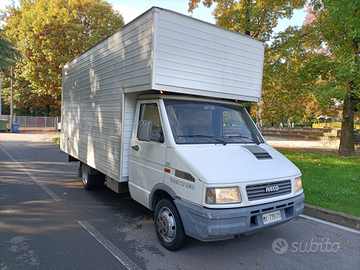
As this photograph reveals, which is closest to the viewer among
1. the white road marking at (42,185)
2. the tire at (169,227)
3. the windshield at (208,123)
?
the tire at (169,227)

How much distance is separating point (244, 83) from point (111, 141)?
2792 mm

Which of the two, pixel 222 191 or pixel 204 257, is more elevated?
pixel 222 191

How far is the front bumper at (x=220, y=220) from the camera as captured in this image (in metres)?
3.32

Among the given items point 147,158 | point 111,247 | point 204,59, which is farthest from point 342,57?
point 111,247

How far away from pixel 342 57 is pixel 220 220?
1096 cm

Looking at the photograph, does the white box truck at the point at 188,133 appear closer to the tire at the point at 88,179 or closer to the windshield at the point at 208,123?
the windshield at the point at 208,123

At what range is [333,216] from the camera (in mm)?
5305

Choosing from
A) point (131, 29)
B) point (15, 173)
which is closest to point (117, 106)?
point (131, 29)

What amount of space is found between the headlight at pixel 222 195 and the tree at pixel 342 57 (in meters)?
8.74

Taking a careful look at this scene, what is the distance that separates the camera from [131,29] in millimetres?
4777

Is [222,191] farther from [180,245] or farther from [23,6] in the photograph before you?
[23,6]

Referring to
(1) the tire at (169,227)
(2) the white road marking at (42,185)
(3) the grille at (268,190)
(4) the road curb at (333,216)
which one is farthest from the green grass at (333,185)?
(2) the white road marking at (42,185)
